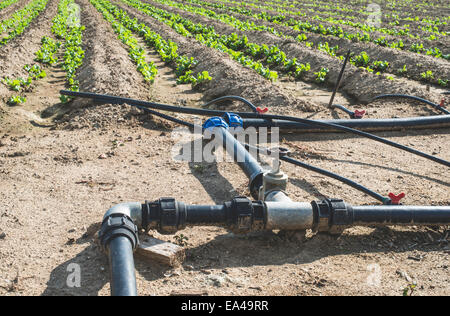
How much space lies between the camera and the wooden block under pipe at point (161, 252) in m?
3.01

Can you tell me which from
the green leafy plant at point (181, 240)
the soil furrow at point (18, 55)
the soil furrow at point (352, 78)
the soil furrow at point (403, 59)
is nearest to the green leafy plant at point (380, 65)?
the soil furrow at point (403, 59)

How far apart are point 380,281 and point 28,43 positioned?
11711 millimetres

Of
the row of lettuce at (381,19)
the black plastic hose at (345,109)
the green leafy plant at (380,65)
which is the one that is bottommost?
the black plastic hose at (345,109)

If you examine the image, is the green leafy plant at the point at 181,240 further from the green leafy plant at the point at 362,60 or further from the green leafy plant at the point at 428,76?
the green leafy plant at the point at 362,60

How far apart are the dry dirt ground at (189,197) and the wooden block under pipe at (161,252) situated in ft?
0.17

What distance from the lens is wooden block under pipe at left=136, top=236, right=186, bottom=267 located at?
3008 mm

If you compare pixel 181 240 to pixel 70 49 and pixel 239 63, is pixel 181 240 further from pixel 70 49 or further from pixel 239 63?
pixel 70 49

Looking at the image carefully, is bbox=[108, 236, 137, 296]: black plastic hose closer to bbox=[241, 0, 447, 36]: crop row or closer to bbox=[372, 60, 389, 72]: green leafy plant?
bbox=[372, 60, 389, 72]: green leafy plant

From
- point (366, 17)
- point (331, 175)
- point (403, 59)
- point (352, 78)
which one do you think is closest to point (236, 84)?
point (352, 78)

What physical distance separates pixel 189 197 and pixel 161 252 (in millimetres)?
1118

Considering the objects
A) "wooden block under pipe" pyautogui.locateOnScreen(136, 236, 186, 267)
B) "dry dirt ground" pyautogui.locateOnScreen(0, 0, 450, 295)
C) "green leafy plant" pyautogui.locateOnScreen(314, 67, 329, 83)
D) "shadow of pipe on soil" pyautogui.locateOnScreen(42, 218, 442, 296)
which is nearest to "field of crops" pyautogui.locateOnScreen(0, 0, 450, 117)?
"green leafy plant" pyautogui.locateOnScreen(314, 67, 329, 83)

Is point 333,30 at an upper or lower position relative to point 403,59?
upper

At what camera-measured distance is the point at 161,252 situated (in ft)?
9.93
